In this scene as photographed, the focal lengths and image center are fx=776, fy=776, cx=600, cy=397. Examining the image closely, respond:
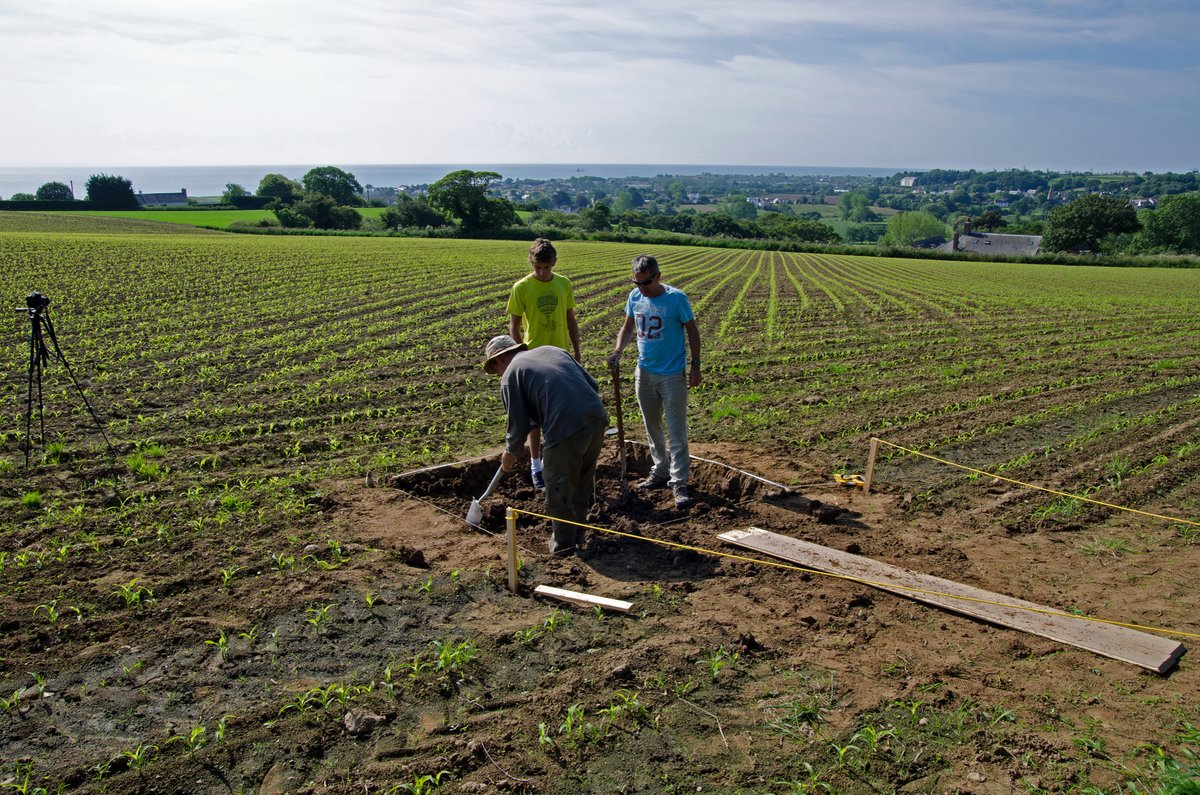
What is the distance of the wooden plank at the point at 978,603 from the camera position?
462 centimetres

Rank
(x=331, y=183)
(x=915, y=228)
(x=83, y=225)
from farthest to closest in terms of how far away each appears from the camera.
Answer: (x=915, y=228) → (x=331, y=183) → (x=83, y=225)

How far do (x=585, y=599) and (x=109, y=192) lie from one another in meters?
93.2

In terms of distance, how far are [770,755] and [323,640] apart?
270 centimetres

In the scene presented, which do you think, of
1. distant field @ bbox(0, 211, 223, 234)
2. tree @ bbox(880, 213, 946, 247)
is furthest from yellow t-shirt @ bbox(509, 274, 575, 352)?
tree @ bbox(880, 213, 946, 247)

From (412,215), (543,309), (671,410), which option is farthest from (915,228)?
(543,309)

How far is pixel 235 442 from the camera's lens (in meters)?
8.52

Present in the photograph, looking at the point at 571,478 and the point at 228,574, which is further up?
the point at 571,478

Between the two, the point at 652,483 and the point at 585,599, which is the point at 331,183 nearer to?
the point at 652,483

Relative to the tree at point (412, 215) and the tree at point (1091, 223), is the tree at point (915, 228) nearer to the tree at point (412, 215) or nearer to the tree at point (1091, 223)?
the tree at point (1091, 223)

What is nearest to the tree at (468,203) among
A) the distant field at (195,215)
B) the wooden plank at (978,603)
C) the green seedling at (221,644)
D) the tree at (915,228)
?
the distant field at (195,215)

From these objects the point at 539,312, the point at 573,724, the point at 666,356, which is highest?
the point at 539,312

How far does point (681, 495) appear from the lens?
22.8 feet

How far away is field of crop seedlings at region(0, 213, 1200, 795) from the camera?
3.75 m

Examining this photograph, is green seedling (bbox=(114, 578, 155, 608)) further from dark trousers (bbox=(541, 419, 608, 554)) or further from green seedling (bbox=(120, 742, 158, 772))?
dark trousers (bbox=(541, 419, 608, 554))
